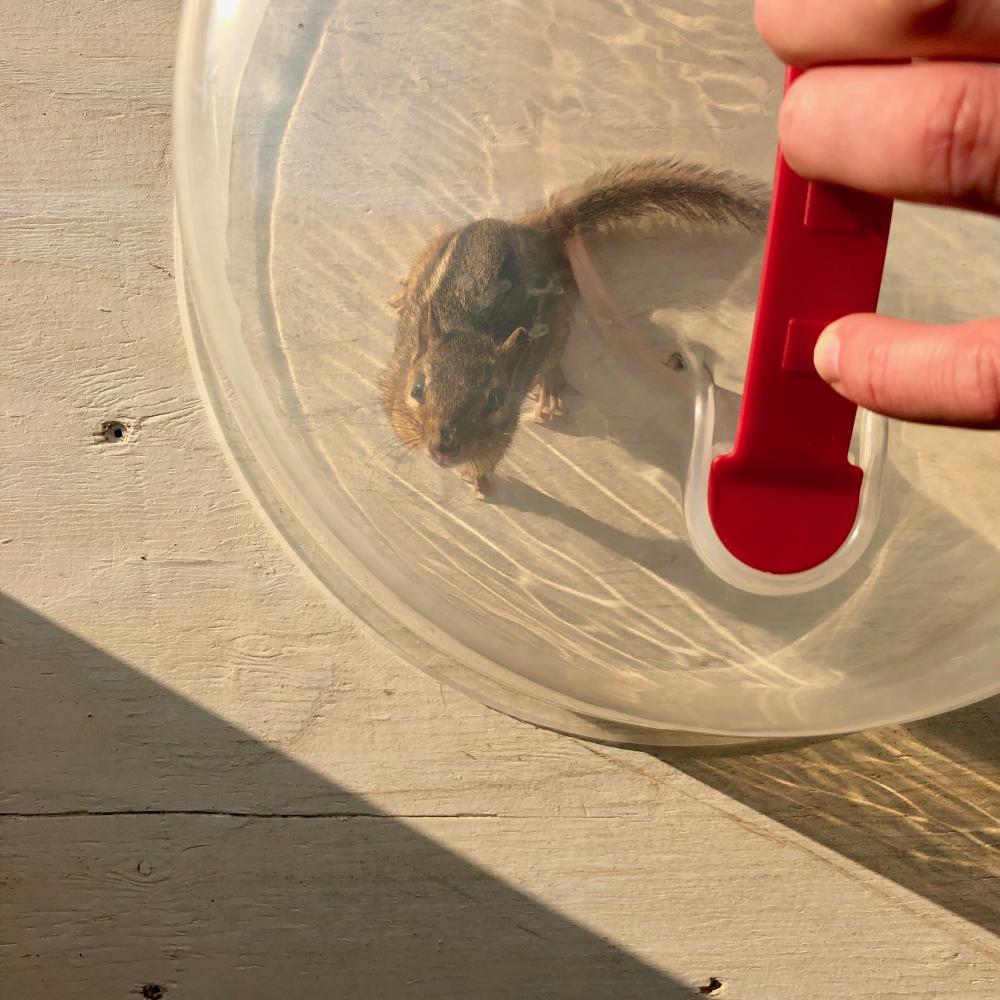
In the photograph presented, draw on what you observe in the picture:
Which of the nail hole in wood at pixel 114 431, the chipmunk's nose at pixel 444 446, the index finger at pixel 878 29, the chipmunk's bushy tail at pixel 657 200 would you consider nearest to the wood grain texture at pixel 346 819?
the nail hole in wood at pixel 114 431

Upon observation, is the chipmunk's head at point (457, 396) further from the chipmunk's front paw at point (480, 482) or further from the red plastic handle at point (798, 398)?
the red plastic handle at point (798, 398)

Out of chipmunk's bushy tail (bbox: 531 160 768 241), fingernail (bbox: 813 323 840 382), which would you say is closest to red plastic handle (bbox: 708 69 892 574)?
fingernail (bbox: 813 323 840 382)

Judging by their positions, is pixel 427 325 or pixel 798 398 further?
pixel 427 325

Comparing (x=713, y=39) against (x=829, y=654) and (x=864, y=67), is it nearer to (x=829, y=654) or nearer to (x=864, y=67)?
(x=864, y=67)

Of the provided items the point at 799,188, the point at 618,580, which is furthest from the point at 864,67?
the point at 618,580

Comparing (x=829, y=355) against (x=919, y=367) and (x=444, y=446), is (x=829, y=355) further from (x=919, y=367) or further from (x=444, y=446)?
(x=444, y=446)

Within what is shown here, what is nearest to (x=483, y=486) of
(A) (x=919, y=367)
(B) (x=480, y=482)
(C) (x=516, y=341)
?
(B) (x=480, y=482)
